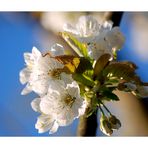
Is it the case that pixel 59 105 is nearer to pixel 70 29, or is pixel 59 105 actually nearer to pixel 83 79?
pixel 83 79

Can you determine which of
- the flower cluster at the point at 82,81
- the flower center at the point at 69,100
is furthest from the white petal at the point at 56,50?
the flower center at the point at 69,100

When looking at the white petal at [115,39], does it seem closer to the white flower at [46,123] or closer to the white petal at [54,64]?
the white petal at [54,64]

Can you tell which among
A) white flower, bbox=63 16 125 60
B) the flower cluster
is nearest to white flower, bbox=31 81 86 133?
the flower cluster

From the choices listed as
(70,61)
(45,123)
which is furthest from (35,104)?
(70,61)

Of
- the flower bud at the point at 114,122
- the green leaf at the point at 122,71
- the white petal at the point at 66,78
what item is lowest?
the flower bud at the point at 114,122

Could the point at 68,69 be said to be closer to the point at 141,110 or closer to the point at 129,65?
the point at 129,65

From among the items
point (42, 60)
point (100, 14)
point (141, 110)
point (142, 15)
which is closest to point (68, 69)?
point (42, 60)

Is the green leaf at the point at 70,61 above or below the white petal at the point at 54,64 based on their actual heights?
above

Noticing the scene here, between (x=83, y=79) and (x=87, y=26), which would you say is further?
(x=87, y=26)
